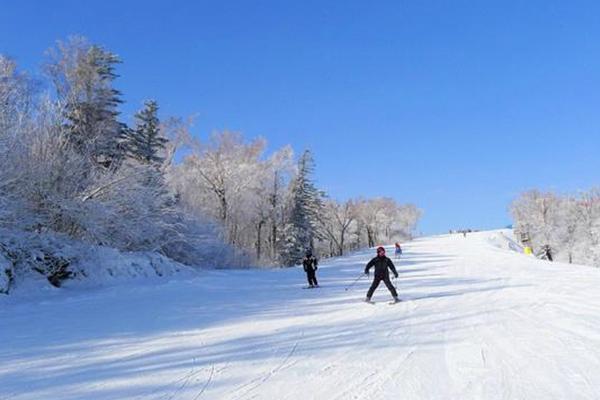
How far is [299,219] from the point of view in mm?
49656

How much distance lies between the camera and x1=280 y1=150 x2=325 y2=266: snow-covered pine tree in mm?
48156

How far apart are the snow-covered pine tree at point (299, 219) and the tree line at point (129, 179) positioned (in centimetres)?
12

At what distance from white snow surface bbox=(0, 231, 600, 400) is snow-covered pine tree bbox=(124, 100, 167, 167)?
58.1 feet

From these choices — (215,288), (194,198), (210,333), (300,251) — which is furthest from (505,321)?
(300,251)

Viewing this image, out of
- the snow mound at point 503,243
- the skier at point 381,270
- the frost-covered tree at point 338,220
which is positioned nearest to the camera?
the skier at point 381,270

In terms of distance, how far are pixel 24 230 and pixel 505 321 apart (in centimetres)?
1409

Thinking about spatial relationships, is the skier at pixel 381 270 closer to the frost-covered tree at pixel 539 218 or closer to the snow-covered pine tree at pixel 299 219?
the snow-covered pine tree at pixel 299 219

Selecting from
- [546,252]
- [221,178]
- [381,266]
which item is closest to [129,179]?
[381,266]

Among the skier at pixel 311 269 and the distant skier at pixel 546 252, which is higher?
the skier at pixel 311 269

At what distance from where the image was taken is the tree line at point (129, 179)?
52.2 ft

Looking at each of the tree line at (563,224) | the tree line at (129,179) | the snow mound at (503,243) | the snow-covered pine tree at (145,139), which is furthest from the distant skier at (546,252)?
the snow-covered pine tree at (145,139)

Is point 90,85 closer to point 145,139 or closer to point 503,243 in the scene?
point 145,139

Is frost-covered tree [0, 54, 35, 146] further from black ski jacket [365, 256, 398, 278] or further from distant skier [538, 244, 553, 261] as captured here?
distant skier [538, 244, 553, 261]

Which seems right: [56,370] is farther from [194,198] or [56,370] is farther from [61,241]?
[194,198]
